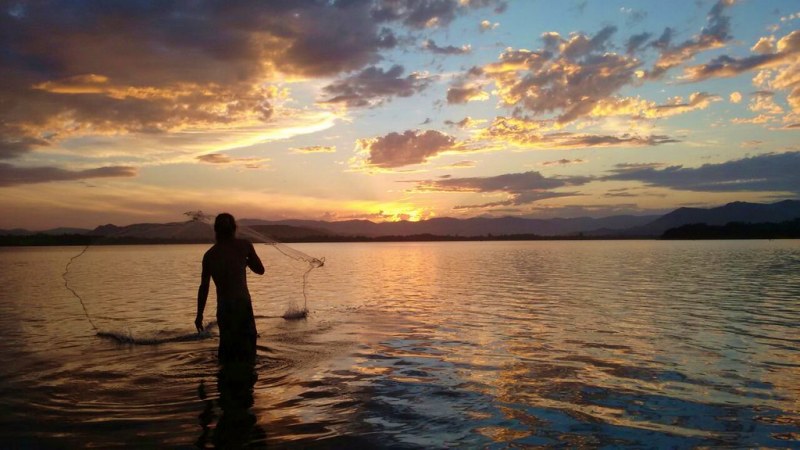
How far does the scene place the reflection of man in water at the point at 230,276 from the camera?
10.7 meters

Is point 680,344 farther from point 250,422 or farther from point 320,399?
point 250,422

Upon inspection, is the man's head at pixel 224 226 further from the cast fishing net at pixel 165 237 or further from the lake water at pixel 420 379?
the cast fishing net at pixel 165 237

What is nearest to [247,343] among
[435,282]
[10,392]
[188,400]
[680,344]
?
[188,400]

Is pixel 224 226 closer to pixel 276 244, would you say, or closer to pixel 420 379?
pixel 420 379

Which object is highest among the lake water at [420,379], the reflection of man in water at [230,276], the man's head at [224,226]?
the man's head at [224,226]

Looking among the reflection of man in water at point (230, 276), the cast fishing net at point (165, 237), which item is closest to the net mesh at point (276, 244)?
the cast fishing net at point (165, 237)

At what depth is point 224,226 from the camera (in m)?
10.6

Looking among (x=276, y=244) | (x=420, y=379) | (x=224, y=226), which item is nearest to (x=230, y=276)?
(x=224, y=226)

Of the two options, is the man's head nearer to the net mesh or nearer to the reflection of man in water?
the reflection of man in water

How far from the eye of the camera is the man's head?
1060cm

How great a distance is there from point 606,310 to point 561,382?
1207 centimetres

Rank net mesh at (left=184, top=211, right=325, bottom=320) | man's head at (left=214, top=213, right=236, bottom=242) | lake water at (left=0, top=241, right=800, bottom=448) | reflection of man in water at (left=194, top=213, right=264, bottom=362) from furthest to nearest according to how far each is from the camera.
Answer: net mesh at (left=184, top=211, right=325, bottom=320) → reflection of man in water at (left=194, top=213, right=264, bottom=362) → man's head at (left=214, top=213, right=236, bottom=242) → lake water at (left=0, top=241, right=800, bottom=448)

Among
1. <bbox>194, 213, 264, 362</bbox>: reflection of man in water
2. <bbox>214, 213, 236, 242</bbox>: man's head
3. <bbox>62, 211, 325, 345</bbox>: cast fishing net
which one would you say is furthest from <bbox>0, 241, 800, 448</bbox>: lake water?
<bbox>214, 213, 236, 242</bbox>: man's head

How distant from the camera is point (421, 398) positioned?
31.7 ft
